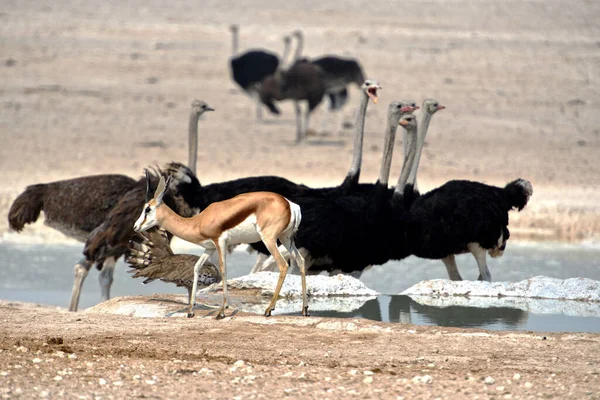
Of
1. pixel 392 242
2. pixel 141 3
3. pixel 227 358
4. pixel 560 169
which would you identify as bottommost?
pixel 227 358

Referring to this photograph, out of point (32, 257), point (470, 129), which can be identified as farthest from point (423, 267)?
point (470, 129)

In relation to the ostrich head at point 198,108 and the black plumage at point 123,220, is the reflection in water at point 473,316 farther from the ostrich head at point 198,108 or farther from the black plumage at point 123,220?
the ostrich head at point 198,108

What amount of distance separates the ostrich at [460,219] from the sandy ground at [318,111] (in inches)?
125

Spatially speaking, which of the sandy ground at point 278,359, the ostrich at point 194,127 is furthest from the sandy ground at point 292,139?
the ostrich at point 194,127

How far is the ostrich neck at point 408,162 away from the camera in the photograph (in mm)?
8891

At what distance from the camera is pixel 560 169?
16.0 metres

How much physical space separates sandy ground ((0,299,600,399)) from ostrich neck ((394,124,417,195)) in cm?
239

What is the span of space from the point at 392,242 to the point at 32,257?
12.9 ft

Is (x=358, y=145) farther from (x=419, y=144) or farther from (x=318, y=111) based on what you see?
(x=318, y=111)

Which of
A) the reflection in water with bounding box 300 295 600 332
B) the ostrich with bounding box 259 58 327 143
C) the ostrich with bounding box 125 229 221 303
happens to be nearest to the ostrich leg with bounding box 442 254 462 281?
the reflection in water with bounding box 300 295 600 332

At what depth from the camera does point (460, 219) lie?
8.75m

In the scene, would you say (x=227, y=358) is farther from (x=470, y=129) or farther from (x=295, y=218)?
(x=470, y=129)

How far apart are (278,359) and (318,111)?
16.9 meters

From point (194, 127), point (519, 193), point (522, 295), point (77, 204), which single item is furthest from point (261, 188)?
point (522, 295)
